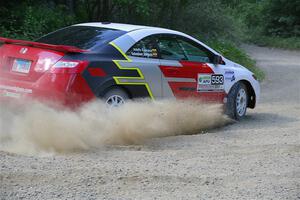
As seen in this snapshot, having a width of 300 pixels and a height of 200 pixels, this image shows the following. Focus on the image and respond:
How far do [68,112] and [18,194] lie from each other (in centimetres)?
243

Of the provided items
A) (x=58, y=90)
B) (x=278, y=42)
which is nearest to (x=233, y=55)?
(x=58, y=90)

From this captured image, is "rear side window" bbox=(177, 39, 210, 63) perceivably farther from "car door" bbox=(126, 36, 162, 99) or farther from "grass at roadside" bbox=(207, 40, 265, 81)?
"grass at roadside" bbox=(207, 40, 265, 81)

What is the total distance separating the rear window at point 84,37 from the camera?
8.29 meters

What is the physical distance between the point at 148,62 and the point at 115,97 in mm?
841

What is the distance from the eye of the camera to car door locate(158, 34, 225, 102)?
8.91 metres

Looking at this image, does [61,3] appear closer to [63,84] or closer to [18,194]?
[63,84]

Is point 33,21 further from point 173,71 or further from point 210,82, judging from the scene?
point 173,71

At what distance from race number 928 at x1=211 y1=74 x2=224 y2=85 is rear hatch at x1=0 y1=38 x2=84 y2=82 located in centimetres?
259

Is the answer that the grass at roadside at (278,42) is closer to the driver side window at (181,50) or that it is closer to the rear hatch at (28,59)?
the driver side window at (181,50)

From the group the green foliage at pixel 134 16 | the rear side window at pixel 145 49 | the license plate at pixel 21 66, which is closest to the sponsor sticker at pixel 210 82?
the rear side window at pixel 145 49

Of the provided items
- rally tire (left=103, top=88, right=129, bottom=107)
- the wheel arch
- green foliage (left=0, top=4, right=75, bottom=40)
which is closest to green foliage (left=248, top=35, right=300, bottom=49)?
green foliage (left=0, top=4, right=75, bottom=40)

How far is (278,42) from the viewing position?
34.9 m

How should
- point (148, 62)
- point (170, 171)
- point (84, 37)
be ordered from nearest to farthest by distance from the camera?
point (170, 171)
point (84, 37)
point (148, 62)

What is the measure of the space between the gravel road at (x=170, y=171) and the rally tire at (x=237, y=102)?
1430 millimetres
